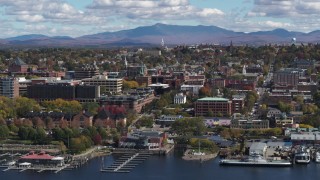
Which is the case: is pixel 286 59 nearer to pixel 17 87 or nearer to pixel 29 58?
pixel 29 58

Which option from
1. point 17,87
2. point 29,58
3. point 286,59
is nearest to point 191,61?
point 286,59

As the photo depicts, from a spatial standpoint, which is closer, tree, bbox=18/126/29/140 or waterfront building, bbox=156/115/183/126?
tree, bbox=18/126/29/140

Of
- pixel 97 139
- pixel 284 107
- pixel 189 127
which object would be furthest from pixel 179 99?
pixel 97 139

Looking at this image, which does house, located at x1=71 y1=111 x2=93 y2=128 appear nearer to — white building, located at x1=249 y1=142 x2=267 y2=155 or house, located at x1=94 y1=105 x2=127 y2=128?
house, located at x1=94 y1=105 x2=127 y2=128

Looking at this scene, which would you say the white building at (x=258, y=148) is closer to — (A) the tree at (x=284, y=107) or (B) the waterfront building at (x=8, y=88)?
(A) the tree at (x=284, y=107)

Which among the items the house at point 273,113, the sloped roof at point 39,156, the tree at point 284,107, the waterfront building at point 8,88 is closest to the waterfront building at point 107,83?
the waterfront building at point 8,88

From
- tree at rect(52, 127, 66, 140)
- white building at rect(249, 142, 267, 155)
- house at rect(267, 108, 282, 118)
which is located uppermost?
house at rect(267, 108, 282, 118)

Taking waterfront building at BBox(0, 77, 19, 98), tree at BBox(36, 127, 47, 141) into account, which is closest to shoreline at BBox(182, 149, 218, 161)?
tree at BBox(36, 127, 47, 141)
